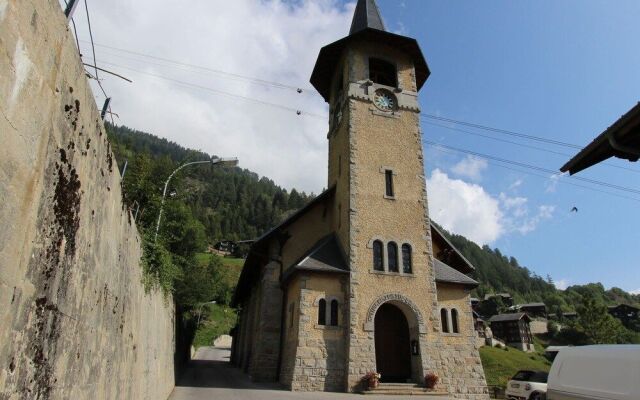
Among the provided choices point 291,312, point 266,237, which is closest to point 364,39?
point 266,237

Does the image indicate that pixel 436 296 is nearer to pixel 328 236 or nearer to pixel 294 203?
pixel 328 236

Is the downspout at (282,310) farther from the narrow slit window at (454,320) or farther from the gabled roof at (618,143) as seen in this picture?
the gabled roof at (618,143)

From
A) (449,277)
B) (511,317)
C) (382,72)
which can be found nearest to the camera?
(449,277)

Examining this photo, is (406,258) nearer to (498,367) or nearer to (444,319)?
(444,319)

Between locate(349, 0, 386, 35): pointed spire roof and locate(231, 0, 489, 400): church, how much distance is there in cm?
267

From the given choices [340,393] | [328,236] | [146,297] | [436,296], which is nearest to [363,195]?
[328,236]

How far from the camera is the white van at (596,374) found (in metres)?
7.43

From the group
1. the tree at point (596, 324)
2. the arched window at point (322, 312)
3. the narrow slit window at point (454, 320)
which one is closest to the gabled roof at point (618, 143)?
the arched window at point (322, 312)

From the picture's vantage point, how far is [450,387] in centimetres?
1664

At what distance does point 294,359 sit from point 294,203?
377 feet

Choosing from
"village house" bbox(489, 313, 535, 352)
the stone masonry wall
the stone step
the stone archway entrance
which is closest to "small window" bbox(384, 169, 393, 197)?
the stone masonry wall

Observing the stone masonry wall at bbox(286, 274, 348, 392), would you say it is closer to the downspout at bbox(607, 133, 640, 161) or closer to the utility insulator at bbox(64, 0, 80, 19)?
the downspout at bbox(607, 133, 640, 161)

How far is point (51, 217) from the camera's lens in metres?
3.02

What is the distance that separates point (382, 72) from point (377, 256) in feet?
38.5
